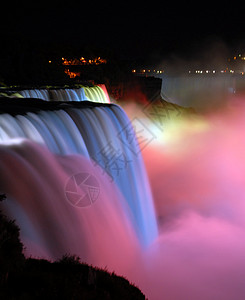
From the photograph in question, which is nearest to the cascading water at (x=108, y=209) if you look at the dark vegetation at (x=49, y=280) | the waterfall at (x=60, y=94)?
the dark vegetation at (x=49, y=280)

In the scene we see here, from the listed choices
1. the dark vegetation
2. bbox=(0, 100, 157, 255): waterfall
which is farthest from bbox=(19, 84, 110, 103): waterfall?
the dark vegetation

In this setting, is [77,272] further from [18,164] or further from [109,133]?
[109,133]

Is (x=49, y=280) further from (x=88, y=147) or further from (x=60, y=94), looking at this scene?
(x=60, y=94)

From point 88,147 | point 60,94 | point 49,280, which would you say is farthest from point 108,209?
point 60,94

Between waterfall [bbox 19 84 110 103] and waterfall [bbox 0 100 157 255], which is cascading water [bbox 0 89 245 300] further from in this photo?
waterfall [bbox 19 84 110 103]

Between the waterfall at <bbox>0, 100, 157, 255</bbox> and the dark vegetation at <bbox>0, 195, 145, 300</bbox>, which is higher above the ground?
the waterfall at <bbox>0, 100, 157, 255</bbox>

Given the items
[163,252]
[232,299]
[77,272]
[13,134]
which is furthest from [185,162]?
[77,272]

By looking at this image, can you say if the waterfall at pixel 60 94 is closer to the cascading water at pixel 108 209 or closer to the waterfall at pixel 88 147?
the cascading water at pixel 108 209

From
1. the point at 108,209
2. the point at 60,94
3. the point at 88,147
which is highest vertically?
the point at 60,94
